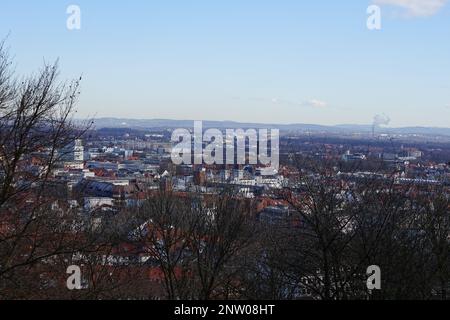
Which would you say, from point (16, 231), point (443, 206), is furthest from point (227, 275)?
point (16, 231)

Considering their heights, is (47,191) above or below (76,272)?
above

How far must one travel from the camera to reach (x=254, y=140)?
3891cm

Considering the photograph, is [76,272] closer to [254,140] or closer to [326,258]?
[326,258]

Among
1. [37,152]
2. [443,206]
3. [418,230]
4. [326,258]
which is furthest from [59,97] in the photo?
[443,206]

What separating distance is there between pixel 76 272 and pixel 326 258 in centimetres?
541

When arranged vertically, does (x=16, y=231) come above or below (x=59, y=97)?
below

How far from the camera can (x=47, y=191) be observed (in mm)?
11180

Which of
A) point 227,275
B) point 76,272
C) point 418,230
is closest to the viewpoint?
point 76,272

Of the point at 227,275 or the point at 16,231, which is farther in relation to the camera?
the point at 227,275

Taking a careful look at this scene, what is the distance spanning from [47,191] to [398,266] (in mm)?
6997
